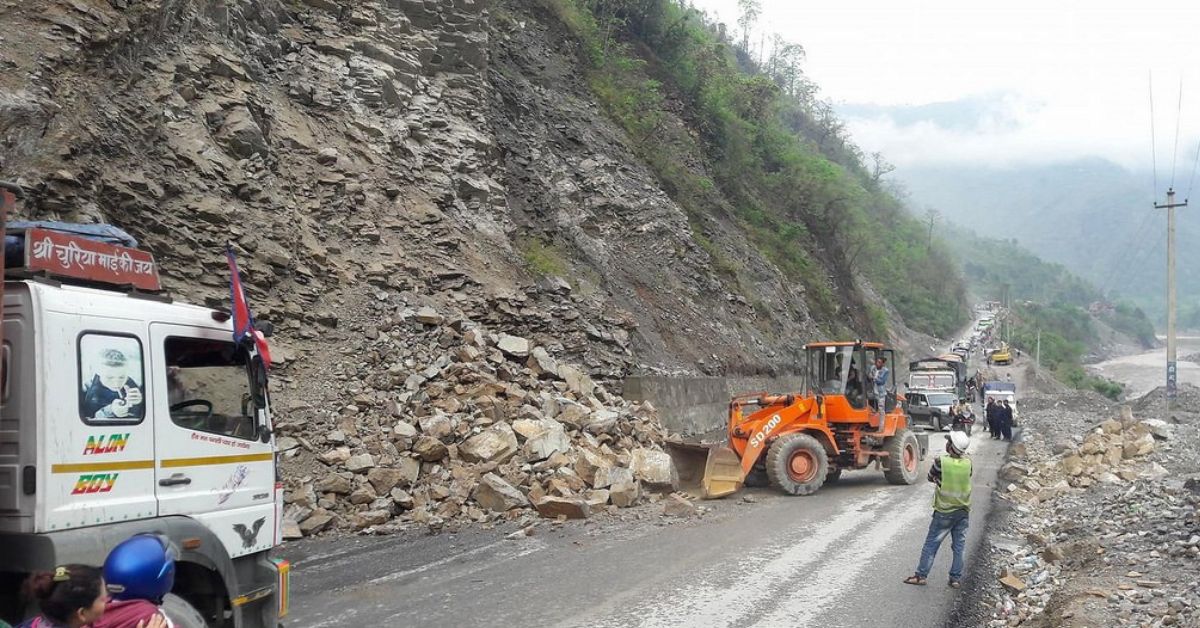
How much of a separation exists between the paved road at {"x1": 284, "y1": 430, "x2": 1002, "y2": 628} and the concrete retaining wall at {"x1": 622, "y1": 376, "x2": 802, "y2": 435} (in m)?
5.99

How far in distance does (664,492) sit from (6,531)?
914 centimetres

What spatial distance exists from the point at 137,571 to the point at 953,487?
692cm

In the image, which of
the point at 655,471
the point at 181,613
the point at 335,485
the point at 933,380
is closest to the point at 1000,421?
the point at 933,380

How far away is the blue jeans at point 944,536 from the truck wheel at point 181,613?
237 inches

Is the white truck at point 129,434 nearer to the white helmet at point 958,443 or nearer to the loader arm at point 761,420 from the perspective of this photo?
the white helmet at point 958,443

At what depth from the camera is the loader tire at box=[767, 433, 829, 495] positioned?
1277 centimetres

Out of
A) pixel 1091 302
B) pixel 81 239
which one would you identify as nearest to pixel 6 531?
pixel 81 239

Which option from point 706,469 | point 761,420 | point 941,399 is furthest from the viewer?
point 941,399

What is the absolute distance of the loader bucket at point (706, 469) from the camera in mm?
12469

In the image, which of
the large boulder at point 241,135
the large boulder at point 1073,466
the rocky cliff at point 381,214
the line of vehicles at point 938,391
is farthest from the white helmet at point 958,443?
the line of vehicles at point 938,391

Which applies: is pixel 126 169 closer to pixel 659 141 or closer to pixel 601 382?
pixel 601 382

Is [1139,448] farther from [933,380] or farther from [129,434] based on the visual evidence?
[129,434]

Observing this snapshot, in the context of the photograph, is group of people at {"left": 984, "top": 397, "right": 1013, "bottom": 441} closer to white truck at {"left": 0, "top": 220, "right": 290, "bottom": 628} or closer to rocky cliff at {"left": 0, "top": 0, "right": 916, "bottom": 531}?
rocky cliff at {"left": 0, "top": 0, "right": 916, "bottom": 531}

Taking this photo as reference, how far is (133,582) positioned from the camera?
307cm
